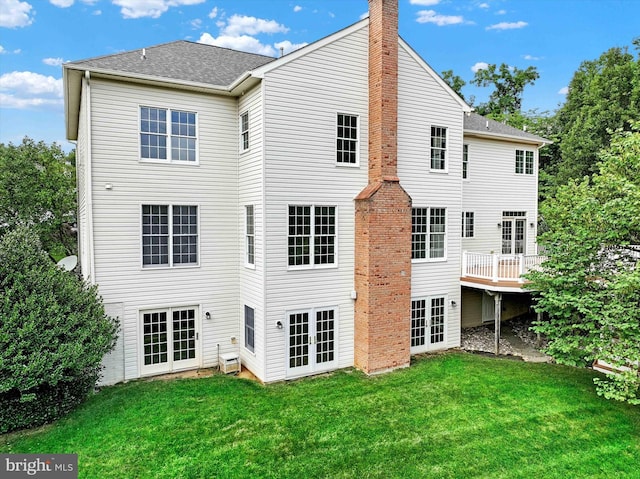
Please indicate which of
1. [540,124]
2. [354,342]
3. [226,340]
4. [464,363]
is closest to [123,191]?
[226,340]

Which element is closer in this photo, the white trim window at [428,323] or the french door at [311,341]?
the french door at [311,341]

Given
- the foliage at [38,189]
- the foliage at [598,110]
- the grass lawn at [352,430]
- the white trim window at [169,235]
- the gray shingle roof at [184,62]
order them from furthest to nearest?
the foliage at [598,110] < the foliage at [38,189] < the white trim window at [169,235] < the gray shingle roof at [184,62] < the grass lawn at [352,430]

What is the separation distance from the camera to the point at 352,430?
7441mm

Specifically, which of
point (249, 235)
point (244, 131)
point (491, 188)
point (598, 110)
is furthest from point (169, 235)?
point (598, 110)

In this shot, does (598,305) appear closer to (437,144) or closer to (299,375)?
(437,144)

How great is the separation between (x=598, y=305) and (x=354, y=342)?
5.93 meters

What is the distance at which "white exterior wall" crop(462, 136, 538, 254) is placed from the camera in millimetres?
14711

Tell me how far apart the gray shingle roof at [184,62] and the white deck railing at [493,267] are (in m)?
Result: 9.44

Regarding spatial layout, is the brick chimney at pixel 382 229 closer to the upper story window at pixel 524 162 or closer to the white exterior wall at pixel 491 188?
the white exterior wall at pixel 491 188

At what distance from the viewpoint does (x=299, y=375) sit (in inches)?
398

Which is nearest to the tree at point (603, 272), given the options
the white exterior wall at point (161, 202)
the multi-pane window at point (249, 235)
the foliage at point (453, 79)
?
the multi-pane window at point (249, 235)

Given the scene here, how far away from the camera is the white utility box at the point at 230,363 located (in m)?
10.5

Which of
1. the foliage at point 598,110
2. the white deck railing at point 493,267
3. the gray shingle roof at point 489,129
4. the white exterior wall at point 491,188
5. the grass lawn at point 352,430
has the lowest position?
the grass lawn at point 352,430

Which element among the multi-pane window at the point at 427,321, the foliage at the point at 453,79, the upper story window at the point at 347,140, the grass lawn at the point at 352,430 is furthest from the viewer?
the foliage at the point at 453,79
